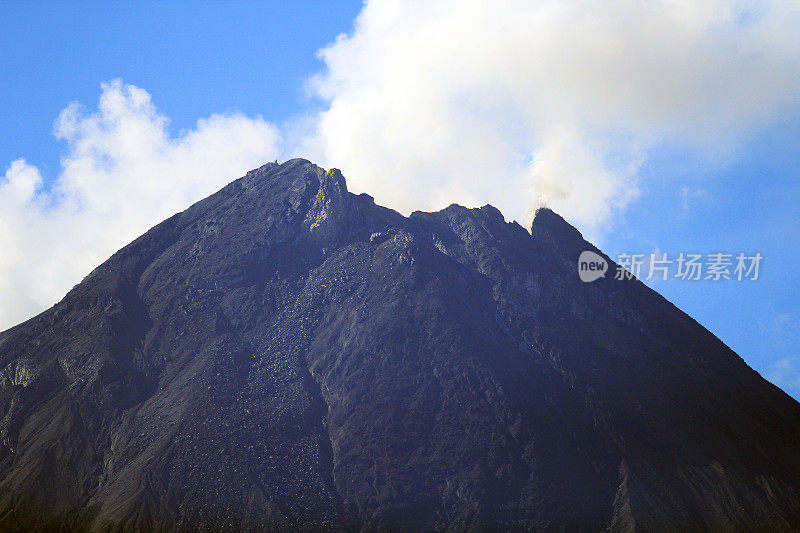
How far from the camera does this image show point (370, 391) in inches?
5837

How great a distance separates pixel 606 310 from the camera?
573ft

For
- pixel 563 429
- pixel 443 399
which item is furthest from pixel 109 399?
pixel 563 429

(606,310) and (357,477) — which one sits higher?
(606,310)

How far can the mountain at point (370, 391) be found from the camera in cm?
13125

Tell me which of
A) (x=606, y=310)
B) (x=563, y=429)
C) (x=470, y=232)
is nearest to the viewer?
(x=563, y=429)

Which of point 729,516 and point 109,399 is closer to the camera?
point 729,516

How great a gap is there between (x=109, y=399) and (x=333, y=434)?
41034 millimetres

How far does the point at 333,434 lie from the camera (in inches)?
5625

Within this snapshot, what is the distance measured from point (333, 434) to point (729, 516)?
67.2m

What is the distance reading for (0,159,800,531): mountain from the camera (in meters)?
131

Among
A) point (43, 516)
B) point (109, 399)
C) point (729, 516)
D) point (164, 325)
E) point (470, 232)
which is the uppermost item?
point (470, 232)

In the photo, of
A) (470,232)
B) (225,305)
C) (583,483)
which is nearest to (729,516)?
(583,483)

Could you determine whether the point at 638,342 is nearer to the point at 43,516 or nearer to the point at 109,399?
the point at 109,399

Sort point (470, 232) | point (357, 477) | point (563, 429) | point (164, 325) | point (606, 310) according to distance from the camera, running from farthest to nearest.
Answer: point (470, 232), point (606, 310), point (164, 325), point (563, 429), point (357, 477)
